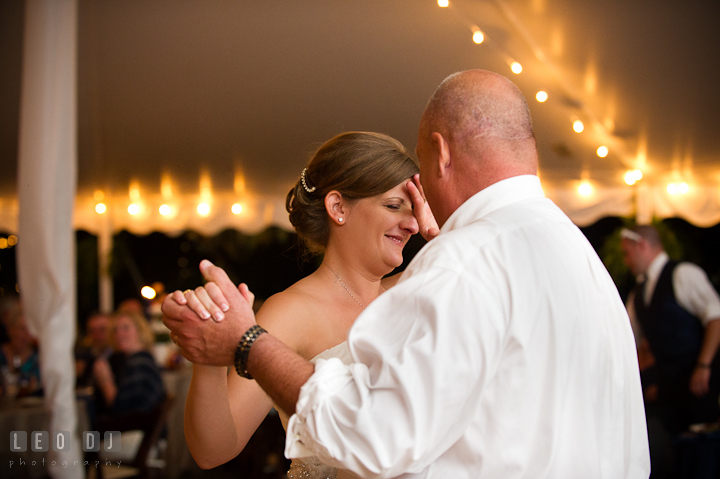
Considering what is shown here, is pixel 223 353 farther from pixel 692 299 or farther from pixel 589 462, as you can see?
pixel 692 299

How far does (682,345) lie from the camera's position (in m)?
4.48

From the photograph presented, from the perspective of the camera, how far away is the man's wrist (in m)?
1.06

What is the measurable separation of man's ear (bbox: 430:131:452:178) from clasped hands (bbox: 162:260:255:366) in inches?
18.3

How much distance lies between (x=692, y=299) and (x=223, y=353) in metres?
4.42

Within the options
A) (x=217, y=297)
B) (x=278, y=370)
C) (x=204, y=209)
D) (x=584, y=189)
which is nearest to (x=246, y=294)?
(x=217, y=297)

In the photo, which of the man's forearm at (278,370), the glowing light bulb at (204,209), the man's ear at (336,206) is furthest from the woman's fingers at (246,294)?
the glowing light bulb at (204,209)

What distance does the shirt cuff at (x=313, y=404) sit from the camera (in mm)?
903

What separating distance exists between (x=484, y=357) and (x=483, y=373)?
0.03m

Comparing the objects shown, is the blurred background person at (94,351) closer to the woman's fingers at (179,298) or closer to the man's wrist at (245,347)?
the woman's fingers at (179,298)

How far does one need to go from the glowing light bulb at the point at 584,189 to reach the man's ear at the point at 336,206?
4.17 m

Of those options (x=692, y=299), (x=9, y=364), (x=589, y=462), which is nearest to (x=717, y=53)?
(x=692, y=299)

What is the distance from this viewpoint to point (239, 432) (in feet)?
4.70
